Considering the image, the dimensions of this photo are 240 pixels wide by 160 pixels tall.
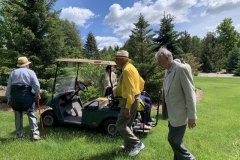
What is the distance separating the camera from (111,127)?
7648 mm

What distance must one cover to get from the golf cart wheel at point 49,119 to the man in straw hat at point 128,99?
3001mm

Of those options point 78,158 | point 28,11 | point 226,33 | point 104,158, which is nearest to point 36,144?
point 78,158

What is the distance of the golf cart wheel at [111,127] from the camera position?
25.0 feet

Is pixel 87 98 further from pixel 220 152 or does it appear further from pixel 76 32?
pixel 76 32

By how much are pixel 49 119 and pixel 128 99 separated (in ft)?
11.7

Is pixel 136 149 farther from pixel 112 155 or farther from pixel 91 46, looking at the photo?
pixel 91 46

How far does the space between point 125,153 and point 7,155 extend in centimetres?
235

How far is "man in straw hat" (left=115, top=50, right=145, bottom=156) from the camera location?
5.90 meters

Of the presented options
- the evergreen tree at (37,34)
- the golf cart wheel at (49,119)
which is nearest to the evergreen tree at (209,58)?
the evergreen tree at (37,34)

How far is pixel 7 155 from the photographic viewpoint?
625 cm

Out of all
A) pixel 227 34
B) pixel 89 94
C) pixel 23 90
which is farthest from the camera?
pixel 227 34

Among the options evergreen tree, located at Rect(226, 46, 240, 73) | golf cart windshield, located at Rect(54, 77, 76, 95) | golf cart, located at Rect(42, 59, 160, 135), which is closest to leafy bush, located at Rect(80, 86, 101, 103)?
golf cart, located at Rect(42, 59, 160, 135)

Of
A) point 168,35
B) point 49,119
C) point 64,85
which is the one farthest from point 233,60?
point 49,119

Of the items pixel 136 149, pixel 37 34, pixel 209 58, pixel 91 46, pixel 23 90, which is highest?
pixel 91 46
